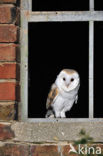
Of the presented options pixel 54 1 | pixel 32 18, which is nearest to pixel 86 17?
pixel 32 18

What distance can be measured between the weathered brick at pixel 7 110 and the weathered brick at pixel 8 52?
259 mm

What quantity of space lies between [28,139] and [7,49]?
0.53m

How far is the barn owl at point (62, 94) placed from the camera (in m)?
3.53

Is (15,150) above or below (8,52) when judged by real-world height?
below

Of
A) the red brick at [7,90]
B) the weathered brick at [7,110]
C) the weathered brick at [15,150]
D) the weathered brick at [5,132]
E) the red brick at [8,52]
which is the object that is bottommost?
the weathered brick at [15,150]

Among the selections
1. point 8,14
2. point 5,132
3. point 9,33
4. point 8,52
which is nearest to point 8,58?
point 8,52

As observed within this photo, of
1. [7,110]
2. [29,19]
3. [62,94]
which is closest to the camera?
[7,110]

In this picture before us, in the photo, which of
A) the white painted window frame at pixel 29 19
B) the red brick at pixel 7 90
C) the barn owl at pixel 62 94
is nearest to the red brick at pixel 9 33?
the white painted window frame at pixel 29 19

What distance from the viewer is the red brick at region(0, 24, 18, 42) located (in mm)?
2949

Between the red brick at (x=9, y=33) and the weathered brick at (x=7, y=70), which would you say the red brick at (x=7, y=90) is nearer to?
the weathered brick at (x=7, y=70)

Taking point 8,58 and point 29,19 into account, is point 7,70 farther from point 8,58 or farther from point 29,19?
point 29,19

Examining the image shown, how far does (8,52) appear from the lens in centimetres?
294

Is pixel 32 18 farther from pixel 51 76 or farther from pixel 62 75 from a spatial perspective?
pixel 51 76

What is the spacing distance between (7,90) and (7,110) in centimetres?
11
